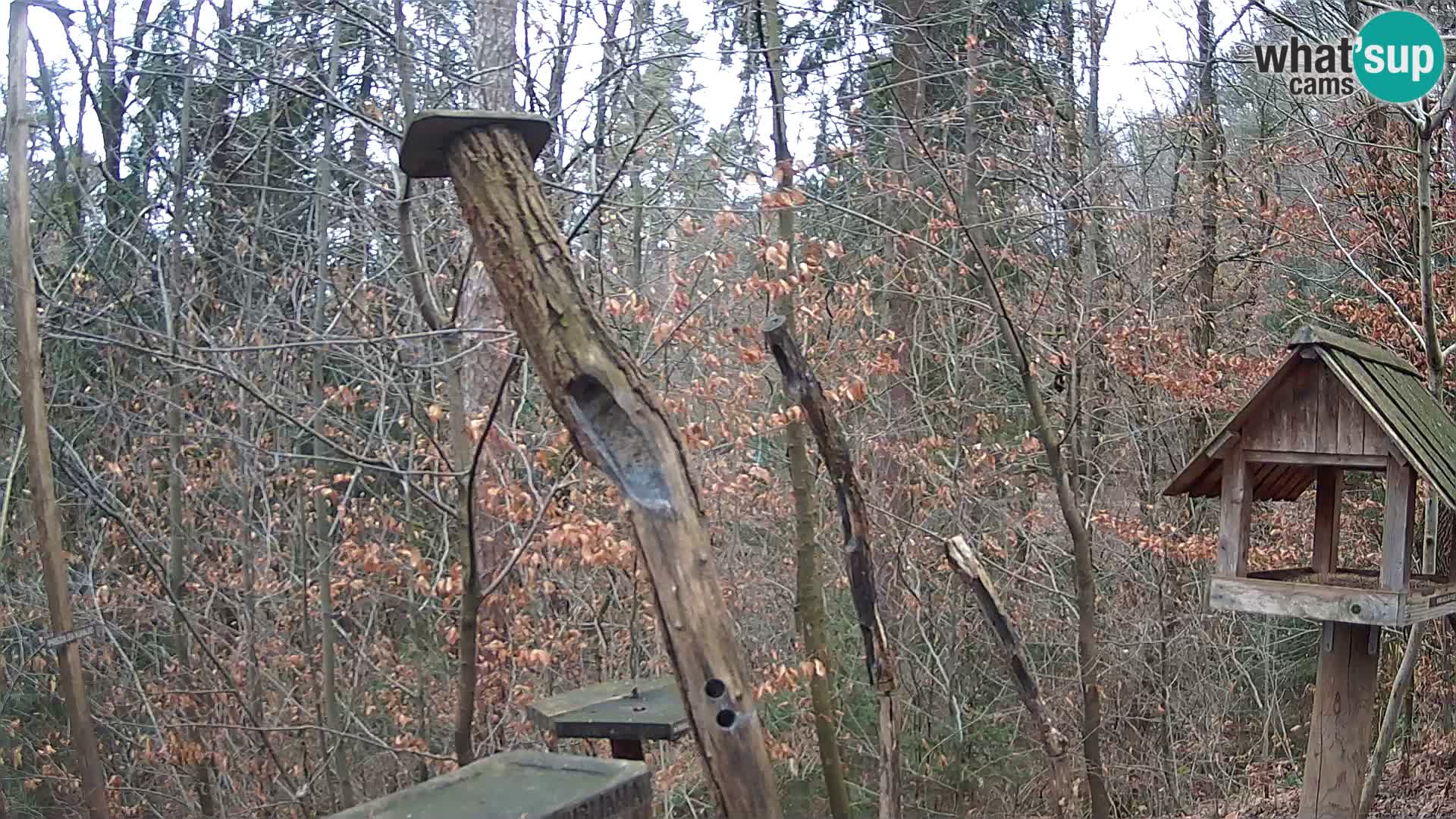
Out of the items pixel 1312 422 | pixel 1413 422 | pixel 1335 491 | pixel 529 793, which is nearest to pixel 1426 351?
pixel 1335 491

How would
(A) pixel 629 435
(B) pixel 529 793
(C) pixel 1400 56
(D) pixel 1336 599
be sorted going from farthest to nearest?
(C) pixel 1400 56, (D) pixel 1336 599, (B) pixel 529 793, (A) pixel 629 435

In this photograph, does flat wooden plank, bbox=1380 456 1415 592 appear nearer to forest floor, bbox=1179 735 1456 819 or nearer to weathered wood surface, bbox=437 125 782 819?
weathered wood surface, bbox=437 125 782 819

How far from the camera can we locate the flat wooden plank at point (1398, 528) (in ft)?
12.0

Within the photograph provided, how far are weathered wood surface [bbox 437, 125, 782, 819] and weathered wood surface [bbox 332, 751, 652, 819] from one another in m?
Result: 0.38

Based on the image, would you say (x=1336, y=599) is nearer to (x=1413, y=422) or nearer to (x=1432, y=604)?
(x=1432, y=604)

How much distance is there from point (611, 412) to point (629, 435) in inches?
3.1

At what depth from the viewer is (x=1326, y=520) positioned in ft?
13.9

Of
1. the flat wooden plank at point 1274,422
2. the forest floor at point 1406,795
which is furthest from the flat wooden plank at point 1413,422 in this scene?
the forest floor at point 1406,795

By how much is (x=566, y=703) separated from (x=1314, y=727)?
2.71 metres

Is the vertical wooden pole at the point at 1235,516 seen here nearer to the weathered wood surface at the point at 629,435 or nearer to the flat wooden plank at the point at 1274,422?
the flat wooden plank at the point at 1274,422

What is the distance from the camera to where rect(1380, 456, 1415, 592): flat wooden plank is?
12.0 ft

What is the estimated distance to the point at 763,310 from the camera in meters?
8.09

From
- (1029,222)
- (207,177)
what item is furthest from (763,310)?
(207,177)

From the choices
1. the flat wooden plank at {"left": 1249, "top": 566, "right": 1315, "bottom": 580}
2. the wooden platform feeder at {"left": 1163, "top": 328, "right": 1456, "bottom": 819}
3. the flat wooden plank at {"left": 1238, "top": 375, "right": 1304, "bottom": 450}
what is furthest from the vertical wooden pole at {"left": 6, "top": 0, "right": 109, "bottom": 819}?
the flat wooden plank at {"left": 1249, "top": 566, "right": 1315, "bottom": 580}
